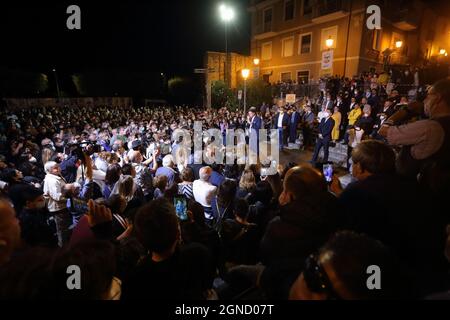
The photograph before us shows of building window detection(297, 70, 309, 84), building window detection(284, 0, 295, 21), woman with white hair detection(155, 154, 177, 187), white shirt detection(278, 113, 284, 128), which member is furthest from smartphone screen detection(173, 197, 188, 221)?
building window detection(284, 0, 295, 21)

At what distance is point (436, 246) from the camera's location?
153 cm

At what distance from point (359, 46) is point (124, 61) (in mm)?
33149

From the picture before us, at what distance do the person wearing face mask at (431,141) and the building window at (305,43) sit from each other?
2315 cm

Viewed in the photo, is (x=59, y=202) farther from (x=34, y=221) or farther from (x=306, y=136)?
(x=306, y=136)

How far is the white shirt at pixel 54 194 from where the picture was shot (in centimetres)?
424

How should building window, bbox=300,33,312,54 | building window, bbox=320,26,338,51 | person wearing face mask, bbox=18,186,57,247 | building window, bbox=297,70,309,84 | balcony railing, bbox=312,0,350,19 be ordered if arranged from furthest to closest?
building window, bbox=297,70,309,84, building window, bbox=300,33,312,54, building window, bbox=320,26,338,51, balcony railing, bbox=312,0,350,19, person wearing face mask, bbox=18,186,57,247

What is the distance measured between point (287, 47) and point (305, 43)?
2.04 metres

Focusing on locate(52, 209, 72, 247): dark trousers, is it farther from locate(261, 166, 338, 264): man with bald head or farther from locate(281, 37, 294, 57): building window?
locate(281, 37, 294, 57): building window

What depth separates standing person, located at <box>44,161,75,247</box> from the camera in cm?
424

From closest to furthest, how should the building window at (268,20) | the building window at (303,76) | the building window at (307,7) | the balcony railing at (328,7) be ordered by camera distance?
the balcony railing at (328,7) → the building window at (307,7) → the building window at (303,76) → the building window at (268,20)

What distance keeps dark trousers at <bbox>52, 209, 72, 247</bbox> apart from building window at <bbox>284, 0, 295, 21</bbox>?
2500 centimetres

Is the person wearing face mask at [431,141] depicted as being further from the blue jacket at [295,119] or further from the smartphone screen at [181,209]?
the blue jacket at [295,119]

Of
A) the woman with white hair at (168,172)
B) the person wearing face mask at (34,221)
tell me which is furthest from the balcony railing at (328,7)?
the person wearing face mask at (34,221)
